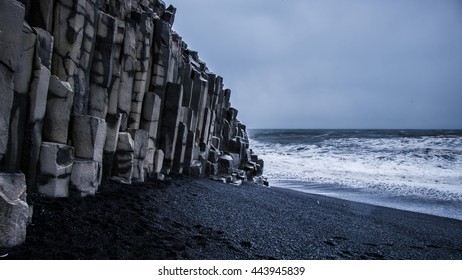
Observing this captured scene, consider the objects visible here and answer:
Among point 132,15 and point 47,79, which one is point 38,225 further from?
point 132,15

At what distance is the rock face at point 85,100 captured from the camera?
2.24 metres

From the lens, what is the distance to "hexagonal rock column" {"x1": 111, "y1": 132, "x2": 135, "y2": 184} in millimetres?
4047

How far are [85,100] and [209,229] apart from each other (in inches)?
82.3

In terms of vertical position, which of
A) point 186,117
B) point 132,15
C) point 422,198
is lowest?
point 422,198

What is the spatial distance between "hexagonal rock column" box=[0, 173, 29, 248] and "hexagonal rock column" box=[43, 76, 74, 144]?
0.73 metres

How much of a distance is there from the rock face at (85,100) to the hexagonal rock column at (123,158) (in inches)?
0.5

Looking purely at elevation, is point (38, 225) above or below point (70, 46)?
below

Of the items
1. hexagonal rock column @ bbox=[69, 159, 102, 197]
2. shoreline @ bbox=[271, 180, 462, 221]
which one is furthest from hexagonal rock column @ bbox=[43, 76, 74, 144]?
shoreline @ bbox=[271, 180, 462, 221]

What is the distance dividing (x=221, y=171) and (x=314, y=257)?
5.43m

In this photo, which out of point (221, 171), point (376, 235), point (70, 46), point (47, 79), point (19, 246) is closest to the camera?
point (19, 246)

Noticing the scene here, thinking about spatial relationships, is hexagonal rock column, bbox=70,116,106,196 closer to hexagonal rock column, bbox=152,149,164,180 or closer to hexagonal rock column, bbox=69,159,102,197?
hexagonal rock column, bbox=69,159,102,197

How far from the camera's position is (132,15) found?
453 cm

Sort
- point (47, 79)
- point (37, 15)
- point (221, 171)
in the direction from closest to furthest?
1. point (47, 79)
2. point (37, 15)
3. point (221, 171)

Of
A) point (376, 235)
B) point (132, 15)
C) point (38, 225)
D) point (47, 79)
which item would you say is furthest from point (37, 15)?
point (376, 235)
